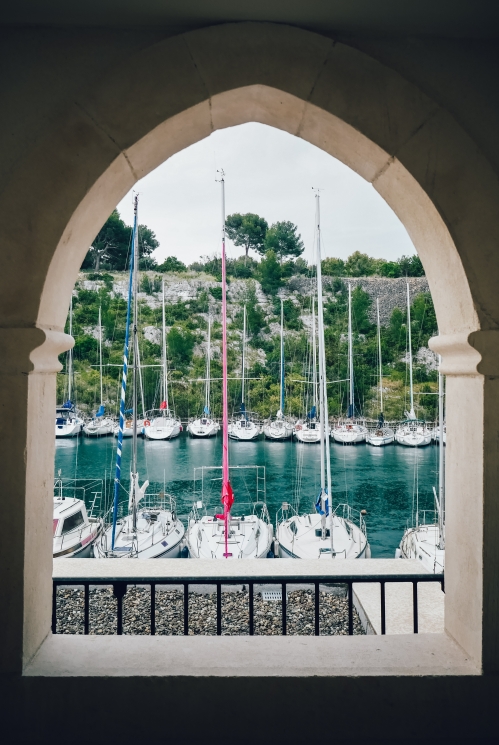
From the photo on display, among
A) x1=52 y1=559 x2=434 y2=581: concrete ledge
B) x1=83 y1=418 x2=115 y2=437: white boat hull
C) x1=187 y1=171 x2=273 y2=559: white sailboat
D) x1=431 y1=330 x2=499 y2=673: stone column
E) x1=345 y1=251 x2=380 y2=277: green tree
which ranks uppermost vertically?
x1=345 y1=251 x2=380 y2=277: green tree

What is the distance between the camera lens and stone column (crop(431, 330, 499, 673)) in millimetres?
1789

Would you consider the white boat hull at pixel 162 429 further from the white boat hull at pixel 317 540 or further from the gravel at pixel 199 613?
the gravel at pixel 199 613

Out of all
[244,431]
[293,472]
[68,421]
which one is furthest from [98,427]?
[293,472]

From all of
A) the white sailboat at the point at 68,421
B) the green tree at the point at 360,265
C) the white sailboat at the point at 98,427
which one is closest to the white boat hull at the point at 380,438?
the white sailboat at the point at 98,427

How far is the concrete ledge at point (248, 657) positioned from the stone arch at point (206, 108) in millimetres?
116

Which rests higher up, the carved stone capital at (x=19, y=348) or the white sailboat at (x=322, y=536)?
the carved stone capital at (x=19, y=348)

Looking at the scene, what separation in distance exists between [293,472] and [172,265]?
102ft

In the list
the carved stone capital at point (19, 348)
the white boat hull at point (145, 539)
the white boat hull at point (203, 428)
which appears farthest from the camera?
the white boat hull at point (203, 428)

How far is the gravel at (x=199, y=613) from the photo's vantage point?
5.99m

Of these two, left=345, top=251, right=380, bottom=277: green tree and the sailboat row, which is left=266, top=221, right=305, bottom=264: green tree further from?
the sailboat row

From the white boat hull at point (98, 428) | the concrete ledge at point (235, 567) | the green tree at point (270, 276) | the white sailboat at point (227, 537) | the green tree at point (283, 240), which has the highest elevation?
the green tree at point (283, 240)

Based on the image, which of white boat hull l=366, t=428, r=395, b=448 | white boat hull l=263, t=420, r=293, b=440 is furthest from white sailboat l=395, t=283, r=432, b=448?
white boat hull l=263, t=420, r=293, b=440

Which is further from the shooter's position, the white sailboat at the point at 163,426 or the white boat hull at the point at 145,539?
the white sailboat at the point at 163,426

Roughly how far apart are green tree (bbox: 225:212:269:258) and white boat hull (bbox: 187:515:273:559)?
1650 inches
